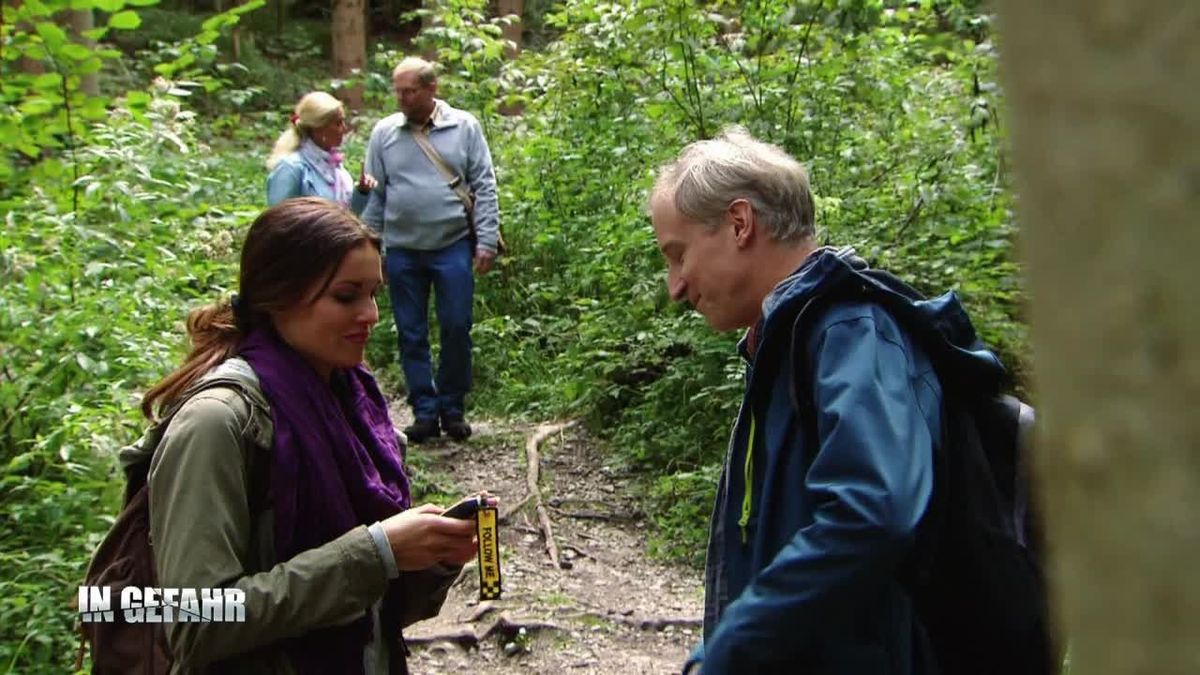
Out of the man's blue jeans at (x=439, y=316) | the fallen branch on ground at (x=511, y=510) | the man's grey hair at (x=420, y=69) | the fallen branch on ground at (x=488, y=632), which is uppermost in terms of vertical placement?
the man's grey hair at (x=420, y=69)

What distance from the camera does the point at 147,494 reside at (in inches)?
94.4

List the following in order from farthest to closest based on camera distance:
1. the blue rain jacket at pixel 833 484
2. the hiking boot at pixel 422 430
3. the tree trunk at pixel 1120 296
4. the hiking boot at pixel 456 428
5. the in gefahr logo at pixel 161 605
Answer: the hiking boot at pixel 456 428 < the hiking boot at pixel 422 430 < the in gefahr logo at pixel 161 605 < the blue rain jacket at pixel 833 484 < the tree trunk at pixel 1120 296

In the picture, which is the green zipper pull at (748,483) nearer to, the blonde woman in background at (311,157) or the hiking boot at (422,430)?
the blonde woman in background at (311,157)

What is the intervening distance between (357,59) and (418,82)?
11895 mm

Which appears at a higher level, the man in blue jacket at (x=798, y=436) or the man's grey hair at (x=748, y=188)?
the man's grey hair at (x=748, y=188)

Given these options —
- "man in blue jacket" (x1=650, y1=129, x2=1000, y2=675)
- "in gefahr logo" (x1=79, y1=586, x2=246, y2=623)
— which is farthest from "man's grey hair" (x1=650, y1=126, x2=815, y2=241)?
"in gefahr logo" (x1=79, y1=586, x2=246, y2=623)

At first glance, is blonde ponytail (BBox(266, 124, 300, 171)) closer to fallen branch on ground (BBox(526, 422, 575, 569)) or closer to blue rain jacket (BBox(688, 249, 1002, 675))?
fallen branch on ground (BBox(526, 422, 575, 569))

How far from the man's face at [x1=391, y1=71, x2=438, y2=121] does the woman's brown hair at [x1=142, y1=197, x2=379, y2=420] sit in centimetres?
491

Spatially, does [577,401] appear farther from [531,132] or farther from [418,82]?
[531,132]

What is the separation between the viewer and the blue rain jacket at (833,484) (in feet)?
6.00

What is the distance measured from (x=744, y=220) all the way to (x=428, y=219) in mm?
5405

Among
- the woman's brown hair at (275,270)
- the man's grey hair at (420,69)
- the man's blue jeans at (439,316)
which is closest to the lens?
the woman's brown hair at (275,270)

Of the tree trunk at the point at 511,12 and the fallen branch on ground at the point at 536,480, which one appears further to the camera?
the tree trunk at the point at 511,12

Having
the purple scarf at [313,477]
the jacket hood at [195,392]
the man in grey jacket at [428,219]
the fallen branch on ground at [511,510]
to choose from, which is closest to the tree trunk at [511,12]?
the man in grey jacket at [428,219]
